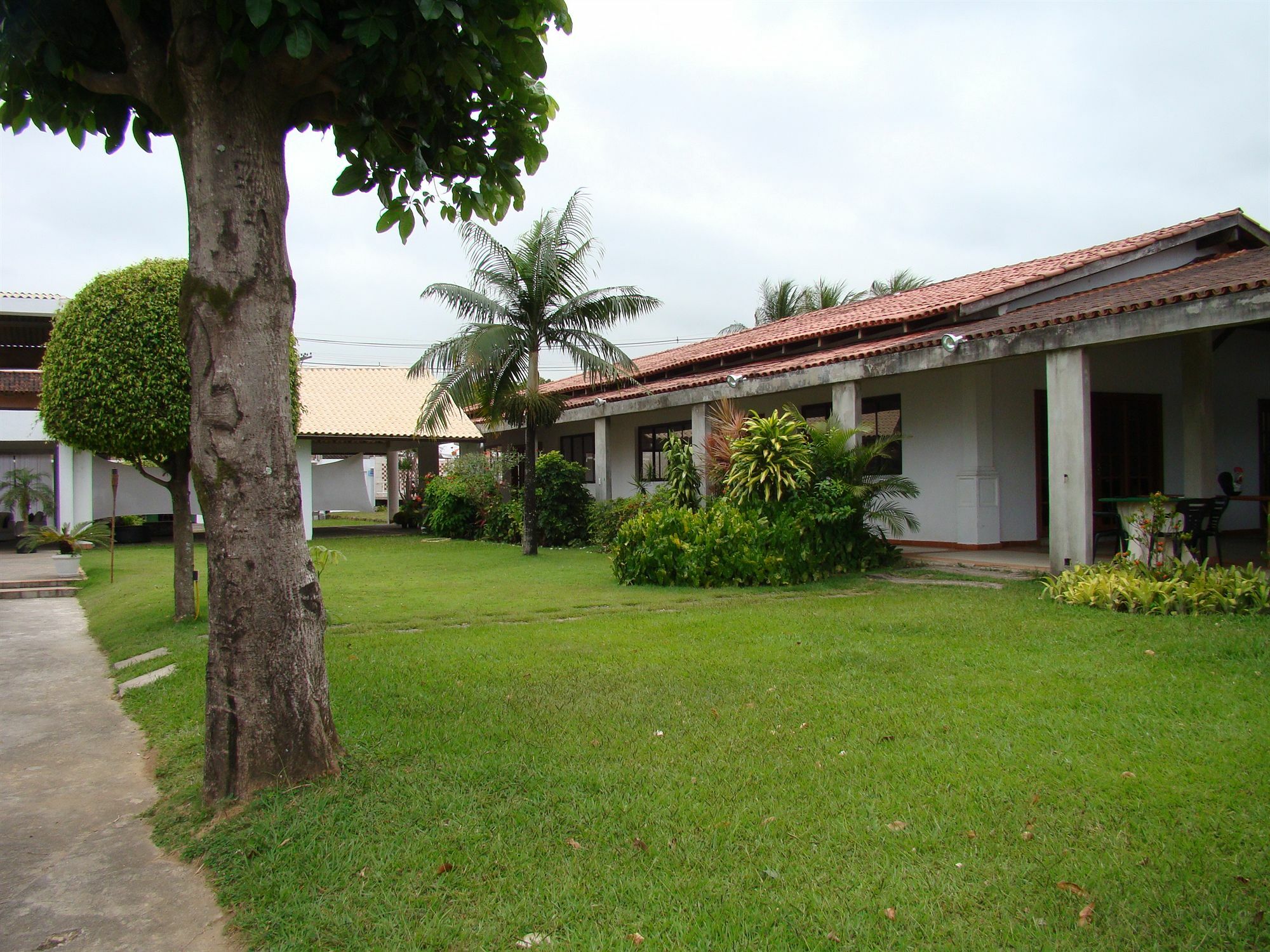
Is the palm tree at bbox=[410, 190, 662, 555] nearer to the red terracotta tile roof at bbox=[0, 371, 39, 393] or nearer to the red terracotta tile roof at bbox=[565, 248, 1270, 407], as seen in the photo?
the red terracotta tile roof at bbox=[565, 248, 1270, 407]

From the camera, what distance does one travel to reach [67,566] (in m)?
15.7

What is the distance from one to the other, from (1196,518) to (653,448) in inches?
493

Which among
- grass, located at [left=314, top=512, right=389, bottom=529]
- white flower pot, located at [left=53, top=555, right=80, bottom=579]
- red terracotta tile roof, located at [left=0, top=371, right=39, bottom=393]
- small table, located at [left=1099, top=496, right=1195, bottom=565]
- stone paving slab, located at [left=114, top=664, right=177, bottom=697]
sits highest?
red terracotta tile roof, located at [left=0, top=371, right=39, bottom=393]

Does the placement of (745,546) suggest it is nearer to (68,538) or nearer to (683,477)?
(683,477)

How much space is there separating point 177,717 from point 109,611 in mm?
6305

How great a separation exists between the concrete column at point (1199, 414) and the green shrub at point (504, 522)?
13.0 metres

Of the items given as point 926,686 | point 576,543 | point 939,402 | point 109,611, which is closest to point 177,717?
point 926,686

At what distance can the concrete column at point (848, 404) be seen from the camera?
41.7ft

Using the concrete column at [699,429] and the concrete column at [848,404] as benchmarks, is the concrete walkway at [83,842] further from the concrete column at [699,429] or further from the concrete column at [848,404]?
the concrete column at [699,429]

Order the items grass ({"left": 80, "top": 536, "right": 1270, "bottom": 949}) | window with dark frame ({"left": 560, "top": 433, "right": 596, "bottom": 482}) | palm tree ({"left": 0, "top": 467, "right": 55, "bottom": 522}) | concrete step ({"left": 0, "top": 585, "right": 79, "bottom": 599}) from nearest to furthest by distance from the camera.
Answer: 1. grass ({"left": 80, "top": 536, "right": 1270, "bottom": 949})
2. concrete step ({"left": 0, "top": 585, "right": 79, "bottom": 599})
3. palm tree ({"left": 0, "top": 467, "right": 55, "bottom": 522})
4. window with dark frame ({"left": 560, "top": 433, "right": 596, "bottom": 482})

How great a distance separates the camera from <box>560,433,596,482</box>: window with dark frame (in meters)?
23.3

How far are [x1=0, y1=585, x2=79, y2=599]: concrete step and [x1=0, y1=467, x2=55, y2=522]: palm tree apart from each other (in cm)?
1151

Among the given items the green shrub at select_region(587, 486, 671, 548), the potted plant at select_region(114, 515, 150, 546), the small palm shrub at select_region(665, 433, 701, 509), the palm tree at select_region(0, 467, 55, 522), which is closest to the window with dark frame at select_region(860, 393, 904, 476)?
the small palm shrub at select_region(665, 433, 701, 509)

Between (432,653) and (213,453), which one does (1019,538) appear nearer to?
(432,653)
